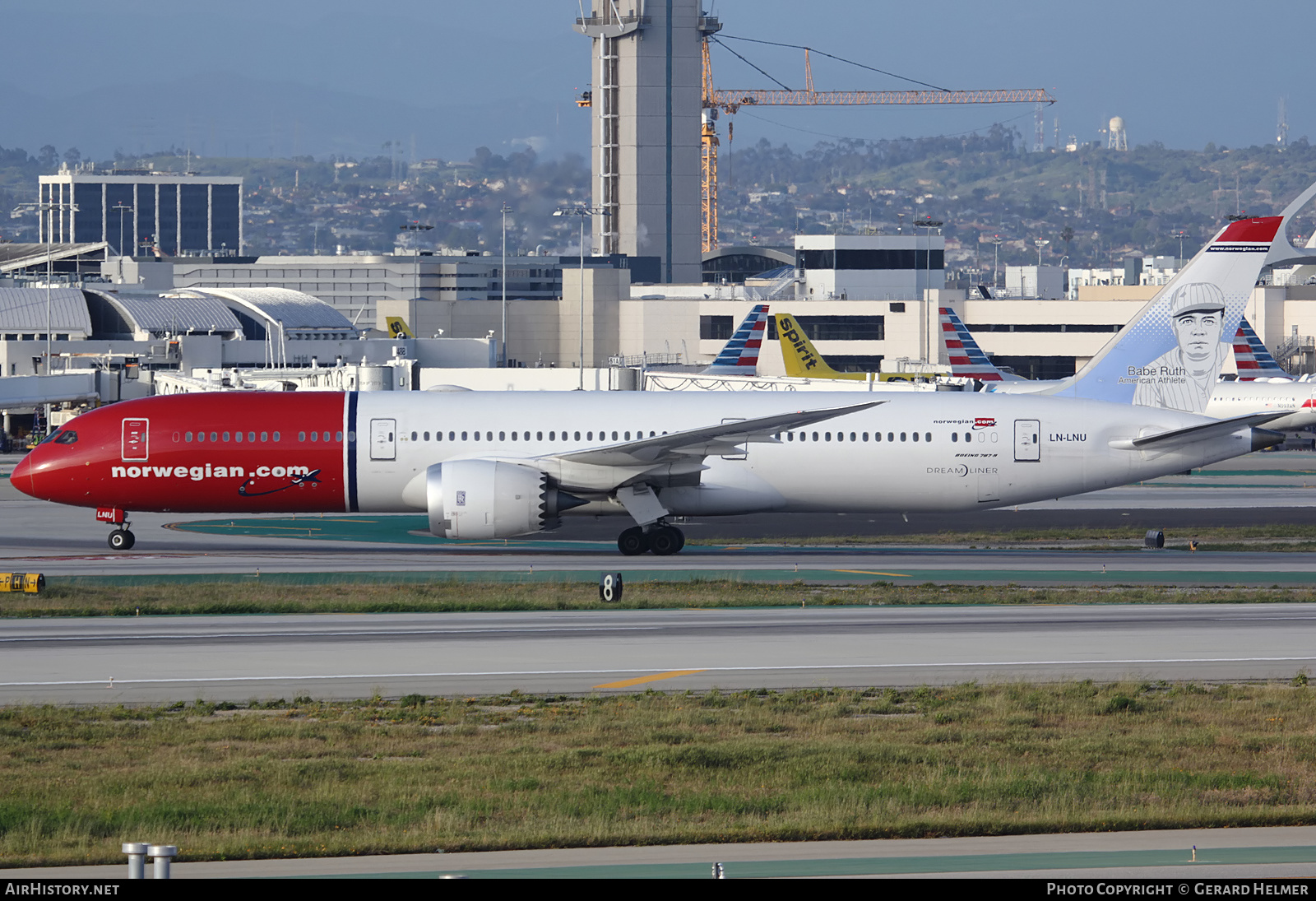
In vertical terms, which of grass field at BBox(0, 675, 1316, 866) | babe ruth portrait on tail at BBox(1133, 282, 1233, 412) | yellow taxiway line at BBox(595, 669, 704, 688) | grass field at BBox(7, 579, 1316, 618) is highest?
babe ruth portrait on tail at BBox(1133, 282, 1233, 412)

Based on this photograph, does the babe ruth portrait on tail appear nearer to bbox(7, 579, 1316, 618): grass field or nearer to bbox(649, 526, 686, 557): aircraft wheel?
bbox(7, 579, 1316, 618): grass field

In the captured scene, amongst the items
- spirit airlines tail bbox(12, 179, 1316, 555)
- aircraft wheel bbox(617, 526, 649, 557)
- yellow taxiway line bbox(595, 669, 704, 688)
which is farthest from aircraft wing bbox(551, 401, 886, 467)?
yellow taxiway line bbox(595, 669, 704, 688)

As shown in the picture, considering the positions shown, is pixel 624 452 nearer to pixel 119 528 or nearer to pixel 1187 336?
pixel 119 528

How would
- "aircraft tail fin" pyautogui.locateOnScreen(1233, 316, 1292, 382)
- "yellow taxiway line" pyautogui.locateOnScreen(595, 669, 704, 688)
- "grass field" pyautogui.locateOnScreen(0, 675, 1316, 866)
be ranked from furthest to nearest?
"aircraft tail fin" pyautogui.locateOnScreen(1233, 316, 1292, 382) → "yellow taxiway line" pyautogui.locateOnScreen(595, 669, 704, 688) → "grass field" pyautogui.locateOnScreen(0, 675, 1316, 866)

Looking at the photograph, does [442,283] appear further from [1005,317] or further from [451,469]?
[451,469]

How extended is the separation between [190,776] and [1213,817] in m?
11.2

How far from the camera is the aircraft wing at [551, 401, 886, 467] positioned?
38688 millimetres

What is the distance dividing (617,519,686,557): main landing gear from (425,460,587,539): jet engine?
123 inches

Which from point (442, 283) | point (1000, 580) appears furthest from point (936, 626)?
point (442, 283)

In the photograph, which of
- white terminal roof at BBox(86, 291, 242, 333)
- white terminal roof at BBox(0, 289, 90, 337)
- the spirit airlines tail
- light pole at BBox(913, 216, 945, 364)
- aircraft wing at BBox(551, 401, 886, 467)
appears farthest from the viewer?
light pole at BBox(913, 216, 945, 364)

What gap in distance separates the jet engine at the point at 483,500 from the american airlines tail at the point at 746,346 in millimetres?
55646

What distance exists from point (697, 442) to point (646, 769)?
2129 cm

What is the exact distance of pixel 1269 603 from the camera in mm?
32969

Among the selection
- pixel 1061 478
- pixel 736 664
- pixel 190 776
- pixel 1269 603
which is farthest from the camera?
pixel 1061 478
